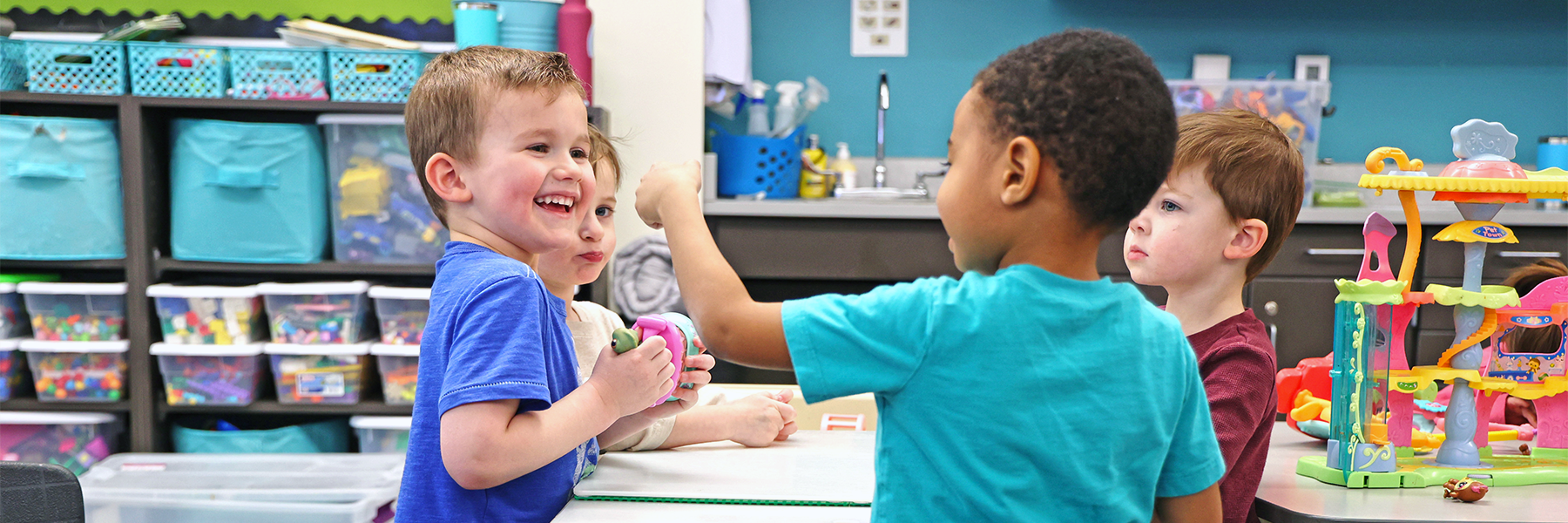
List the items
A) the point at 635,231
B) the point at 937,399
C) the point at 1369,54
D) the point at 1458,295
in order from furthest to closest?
the point at 1369,54 → the point at 635,231 → the point at 1458,295 → the point at 937,399

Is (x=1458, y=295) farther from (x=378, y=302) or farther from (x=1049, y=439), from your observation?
(x=378, y=302)

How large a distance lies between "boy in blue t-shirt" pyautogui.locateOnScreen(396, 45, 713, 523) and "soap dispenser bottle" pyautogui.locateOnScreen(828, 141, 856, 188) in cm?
214

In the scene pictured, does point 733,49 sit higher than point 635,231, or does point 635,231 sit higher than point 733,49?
point 733,49

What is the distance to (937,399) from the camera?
0.60 m

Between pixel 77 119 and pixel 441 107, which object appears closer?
pixel 441 107

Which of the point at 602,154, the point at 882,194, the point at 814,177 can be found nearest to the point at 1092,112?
→ the point at 602,154

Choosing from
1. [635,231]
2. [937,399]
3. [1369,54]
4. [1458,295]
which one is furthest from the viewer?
[1369,54]

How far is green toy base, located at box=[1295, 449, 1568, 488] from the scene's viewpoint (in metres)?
0.92

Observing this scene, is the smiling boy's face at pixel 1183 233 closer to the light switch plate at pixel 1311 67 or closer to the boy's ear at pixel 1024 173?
the boy's ear at pixel 1024 173

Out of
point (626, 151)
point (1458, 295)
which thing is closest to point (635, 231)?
point (626, 151)

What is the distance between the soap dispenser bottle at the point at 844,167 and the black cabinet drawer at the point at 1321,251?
3.84 ft

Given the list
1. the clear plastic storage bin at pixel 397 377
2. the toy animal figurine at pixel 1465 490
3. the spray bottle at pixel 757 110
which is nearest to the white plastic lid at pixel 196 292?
the clear plastic storage bin at pixel 397 377

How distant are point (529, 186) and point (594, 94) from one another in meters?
1.97

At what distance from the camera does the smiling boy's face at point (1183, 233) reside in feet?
3.23
